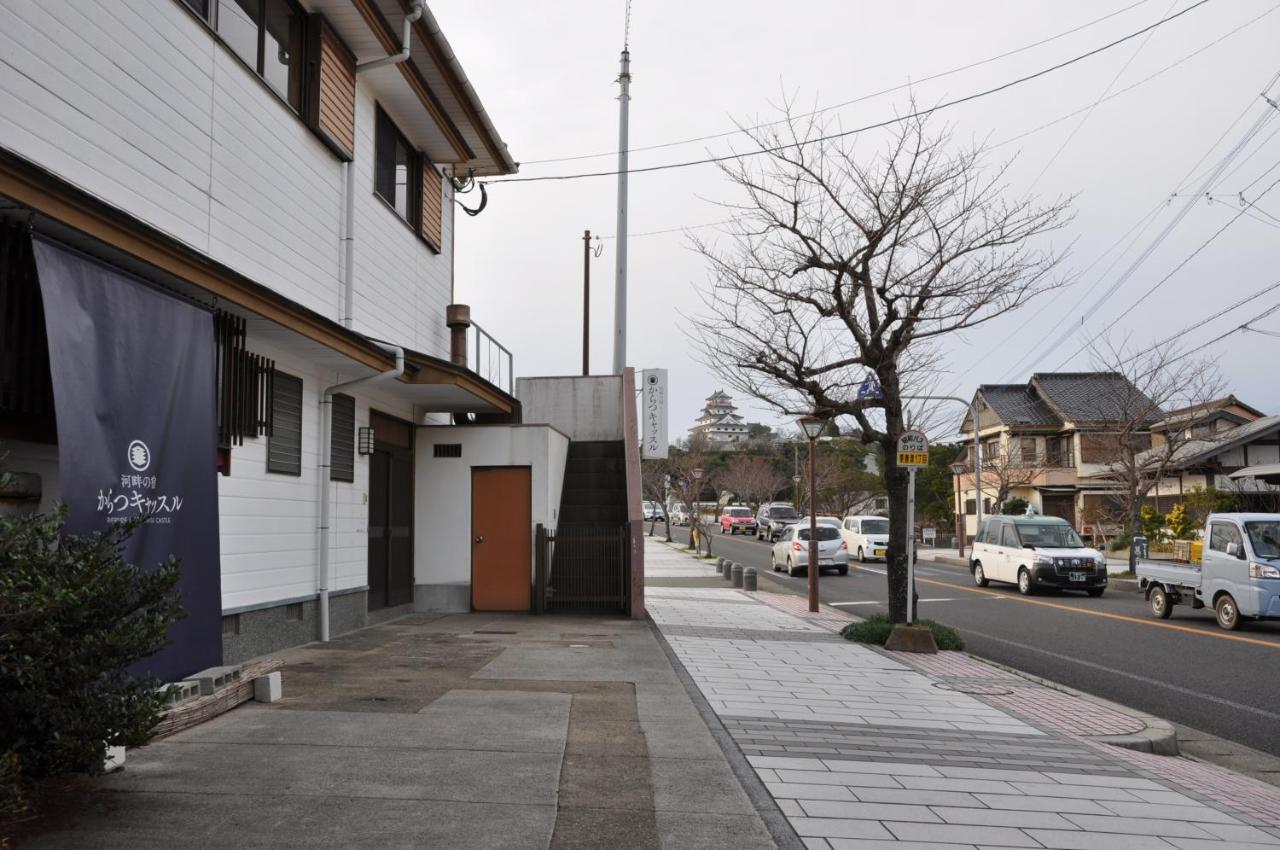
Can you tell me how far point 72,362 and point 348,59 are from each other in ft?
23.2

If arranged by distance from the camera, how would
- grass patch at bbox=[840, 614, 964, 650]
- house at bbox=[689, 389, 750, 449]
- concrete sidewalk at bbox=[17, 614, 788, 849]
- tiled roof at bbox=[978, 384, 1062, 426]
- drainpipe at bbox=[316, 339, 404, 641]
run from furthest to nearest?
1. house at bbox=[689, 389, 750, 449]
2. tiled roof at bbox=[978, 384, 1062, 426]
3. grass patch at bbox=[840, 614, 964, 650]
4. drainpipe at bbox=[316, 339, 404, 641]
5. concrete sidewalk at bbox=[17, 614, 788, 849]

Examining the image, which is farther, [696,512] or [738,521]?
[738,521]

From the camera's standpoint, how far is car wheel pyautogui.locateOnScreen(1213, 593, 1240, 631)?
13953mm

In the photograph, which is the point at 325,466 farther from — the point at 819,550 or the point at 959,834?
the point at 819,550

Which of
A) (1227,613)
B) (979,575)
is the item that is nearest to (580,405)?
(979,575)

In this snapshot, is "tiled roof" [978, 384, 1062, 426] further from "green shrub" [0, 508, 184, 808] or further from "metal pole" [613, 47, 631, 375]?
"green shrub" [0, 508, 184, 808]

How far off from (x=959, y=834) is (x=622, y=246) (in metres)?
21.7

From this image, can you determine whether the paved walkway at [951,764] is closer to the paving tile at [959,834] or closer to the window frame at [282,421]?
the paving tile at [959,834]

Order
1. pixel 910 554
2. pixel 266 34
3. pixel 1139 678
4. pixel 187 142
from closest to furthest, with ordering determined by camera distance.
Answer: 1. pixel 187 142
2. pixel 266 34
3. pixel 1139 678
4. pixel 910 554

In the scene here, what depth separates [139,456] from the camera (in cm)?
584

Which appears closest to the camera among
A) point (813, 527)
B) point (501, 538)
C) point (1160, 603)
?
point (501, 538)

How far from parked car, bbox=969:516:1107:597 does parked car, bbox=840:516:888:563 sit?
7938 millimetres

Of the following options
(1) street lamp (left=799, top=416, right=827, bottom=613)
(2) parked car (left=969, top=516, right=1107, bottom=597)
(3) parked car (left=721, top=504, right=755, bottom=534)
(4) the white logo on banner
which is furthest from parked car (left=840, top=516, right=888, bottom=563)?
(4) the white logo on banner

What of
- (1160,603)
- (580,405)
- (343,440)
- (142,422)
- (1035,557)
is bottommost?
(1160,603)
